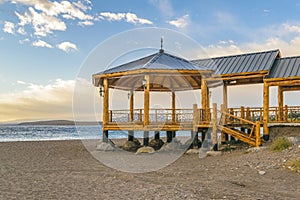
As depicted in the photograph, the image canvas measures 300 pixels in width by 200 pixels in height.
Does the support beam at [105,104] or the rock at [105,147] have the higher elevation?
the support beam at [105,104]

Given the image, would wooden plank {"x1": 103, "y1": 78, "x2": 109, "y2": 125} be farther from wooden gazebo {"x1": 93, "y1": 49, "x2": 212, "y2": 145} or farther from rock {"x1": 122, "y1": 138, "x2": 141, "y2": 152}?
rock {"x1": 122, "y1": 138, "x2": 141, "y2": 152}

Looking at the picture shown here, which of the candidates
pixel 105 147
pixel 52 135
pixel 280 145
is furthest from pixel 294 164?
pixel 52 135

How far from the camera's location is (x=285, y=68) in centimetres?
1705

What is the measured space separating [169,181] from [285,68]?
10.6 metres

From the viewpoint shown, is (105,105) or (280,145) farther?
(105,105)

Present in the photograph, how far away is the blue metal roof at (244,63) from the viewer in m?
17.4

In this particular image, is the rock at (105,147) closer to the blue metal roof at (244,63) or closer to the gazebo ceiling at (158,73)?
the gazebo ceiling at (158,73)

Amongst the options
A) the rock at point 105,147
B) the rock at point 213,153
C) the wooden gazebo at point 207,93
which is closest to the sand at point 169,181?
the rock at point 213,153

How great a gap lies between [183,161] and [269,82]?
6.21 m

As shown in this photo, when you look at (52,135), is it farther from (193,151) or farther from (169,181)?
(169,181)

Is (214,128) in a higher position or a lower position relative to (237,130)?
higher

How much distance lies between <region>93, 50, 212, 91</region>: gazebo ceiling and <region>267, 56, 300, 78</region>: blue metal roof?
10.7 ft

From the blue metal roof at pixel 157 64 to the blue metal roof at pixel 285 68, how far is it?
3577 mm

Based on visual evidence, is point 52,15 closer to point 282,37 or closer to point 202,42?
point 202,42
